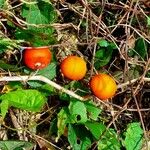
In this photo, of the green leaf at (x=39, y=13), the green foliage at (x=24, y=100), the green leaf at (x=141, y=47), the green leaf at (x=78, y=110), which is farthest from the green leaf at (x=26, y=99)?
the green leaf at (x=141, y=47)

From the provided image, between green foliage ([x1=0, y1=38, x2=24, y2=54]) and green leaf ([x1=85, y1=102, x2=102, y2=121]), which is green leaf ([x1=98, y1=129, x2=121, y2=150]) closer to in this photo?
green leaf ([x1=85, y1=102, x2=102, y2=121])

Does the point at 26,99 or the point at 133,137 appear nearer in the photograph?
the point at 26,99

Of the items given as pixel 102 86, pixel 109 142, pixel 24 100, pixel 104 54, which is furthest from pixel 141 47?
pixel 24 100

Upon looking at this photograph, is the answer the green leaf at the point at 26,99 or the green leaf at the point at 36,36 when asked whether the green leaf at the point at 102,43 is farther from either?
the green leaf at the point at 26,99

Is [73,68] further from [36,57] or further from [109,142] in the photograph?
[109,142]

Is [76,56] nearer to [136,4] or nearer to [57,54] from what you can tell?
[57,54]

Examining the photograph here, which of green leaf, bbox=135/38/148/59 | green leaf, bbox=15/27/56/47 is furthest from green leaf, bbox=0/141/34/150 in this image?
green leaf, bbox=135/38/148/59
